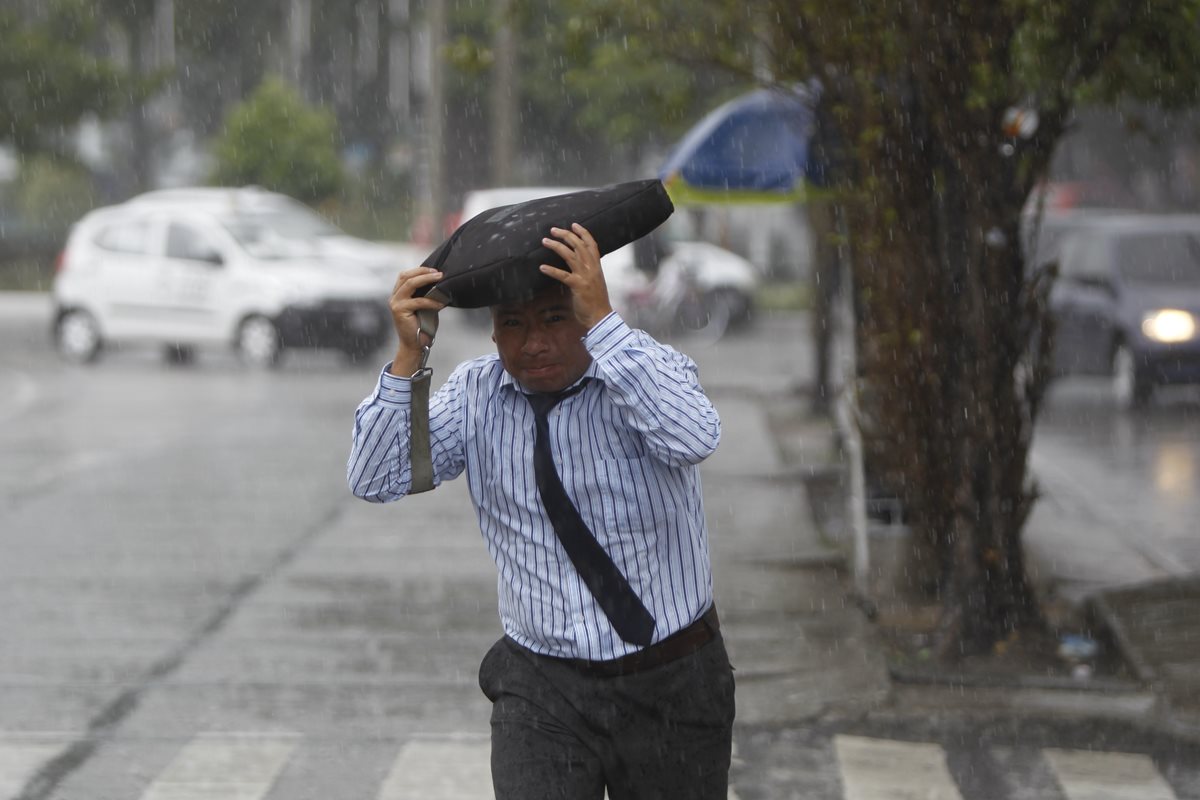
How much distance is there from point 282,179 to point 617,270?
39.1 feet

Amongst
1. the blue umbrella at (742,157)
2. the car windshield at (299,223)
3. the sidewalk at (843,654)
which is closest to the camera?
the sidewalk at (843,654)

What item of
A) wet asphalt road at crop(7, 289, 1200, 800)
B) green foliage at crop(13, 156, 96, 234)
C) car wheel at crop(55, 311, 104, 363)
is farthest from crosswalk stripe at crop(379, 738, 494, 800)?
green foliage at crop(13, 156, 96, 234)

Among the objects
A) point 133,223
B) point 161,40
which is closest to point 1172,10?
point 133,223

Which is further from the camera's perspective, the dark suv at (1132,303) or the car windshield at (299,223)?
the car windshield at (299,223)

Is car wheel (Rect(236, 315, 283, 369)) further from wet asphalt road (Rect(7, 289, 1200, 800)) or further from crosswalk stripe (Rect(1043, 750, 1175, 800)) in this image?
crosswalk stripe (Rect(1043, 750, 1175, 800))

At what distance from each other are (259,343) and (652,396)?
1843 cm

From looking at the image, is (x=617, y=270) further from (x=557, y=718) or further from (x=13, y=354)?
(x=557, y=718)

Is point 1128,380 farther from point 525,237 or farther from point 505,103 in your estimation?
point 505,103

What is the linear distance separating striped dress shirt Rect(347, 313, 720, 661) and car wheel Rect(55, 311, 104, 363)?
19629mm

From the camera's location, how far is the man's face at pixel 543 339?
3.45 metres

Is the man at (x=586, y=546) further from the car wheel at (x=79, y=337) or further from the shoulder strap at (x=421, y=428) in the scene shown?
the car wheel at (x=79, y=337)

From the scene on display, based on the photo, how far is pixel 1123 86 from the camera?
8.42m

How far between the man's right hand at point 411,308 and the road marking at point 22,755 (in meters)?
2.97

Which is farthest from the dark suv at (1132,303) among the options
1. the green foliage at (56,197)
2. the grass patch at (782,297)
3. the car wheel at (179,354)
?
the green foliage at (56,197)
